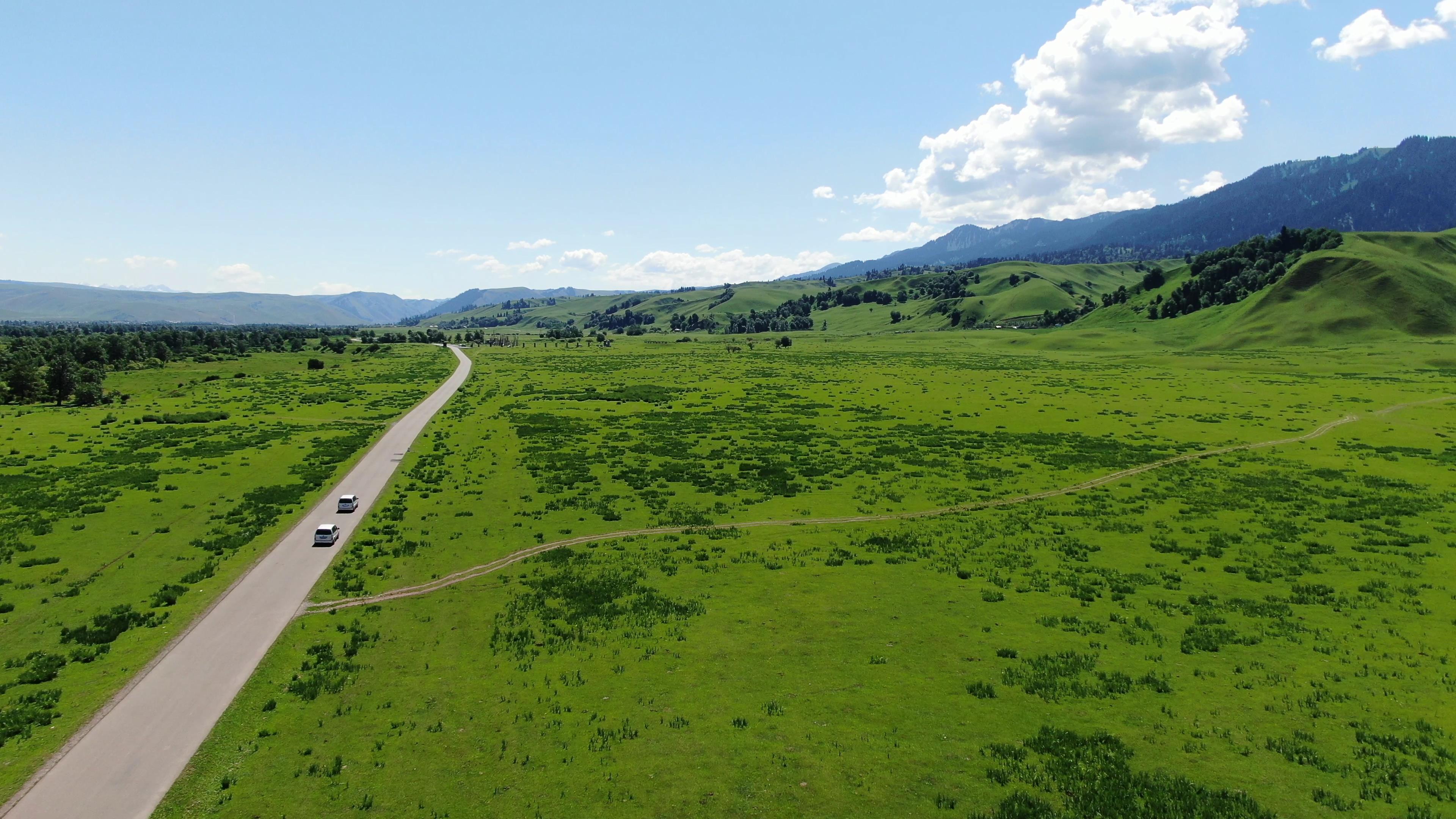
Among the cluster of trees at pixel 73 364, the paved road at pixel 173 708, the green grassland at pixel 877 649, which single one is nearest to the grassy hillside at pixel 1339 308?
the green grassland at pixel 877 649

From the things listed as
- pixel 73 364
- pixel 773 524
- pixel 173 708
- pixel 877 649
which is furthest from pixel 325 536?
pixel 73 364

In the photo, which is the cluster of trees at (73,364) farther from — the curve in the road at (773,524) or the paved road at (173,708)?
the curve in the road at (773,524)

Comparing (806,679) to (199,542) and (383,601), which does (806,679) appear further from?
(199,542)

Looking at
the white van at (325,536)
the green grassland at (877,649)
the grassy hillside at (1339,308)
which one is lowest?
the green grassland at (877,649)

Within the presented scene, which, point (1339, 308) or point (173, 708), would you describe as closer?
point (173, 708)

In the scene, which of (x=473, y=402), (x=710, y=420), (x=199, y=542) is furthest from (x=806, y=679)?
(x=473, y=402)

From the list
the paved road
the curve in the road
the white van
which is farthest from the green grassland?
the white van

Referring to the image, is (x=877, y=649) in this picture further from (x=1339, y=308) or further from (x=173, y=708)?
(x=1339, y=308)

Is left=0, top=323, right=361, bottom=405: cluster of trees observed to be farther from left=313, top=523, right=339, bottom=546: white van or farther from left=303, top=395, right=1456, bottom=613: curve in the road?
left=303, top=395, right=1456, bottom=613: curve in the road
